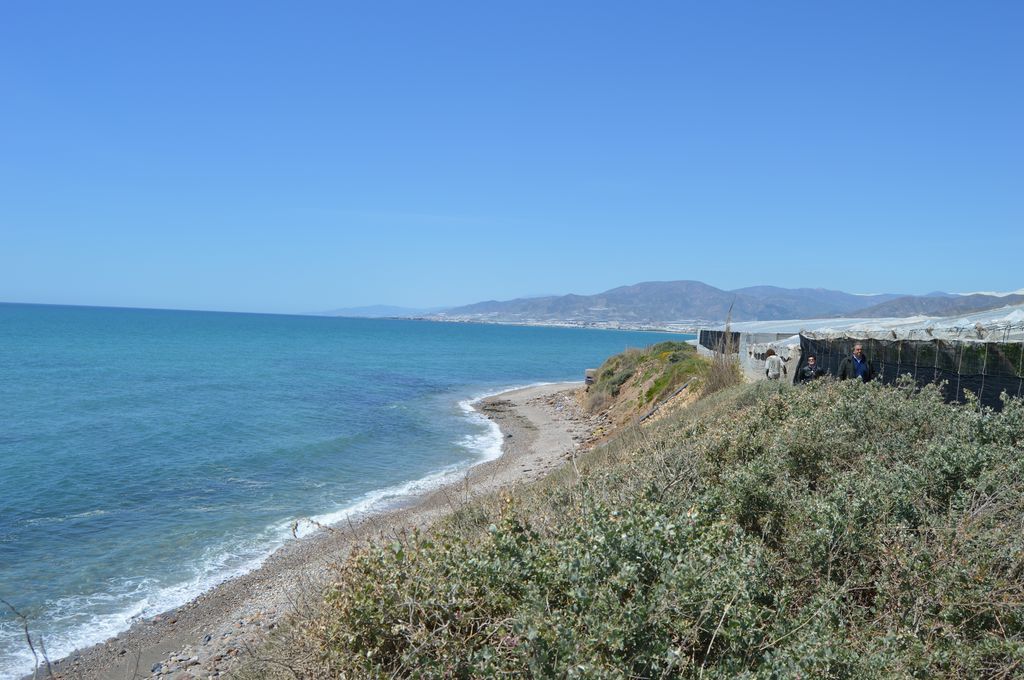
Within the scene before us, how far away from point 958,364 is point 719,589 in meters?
9.33

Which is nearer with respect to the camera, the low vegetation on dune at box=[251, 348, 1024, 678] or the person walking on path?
the low vegetation on dune at box=[251, 348, 1024, 678]

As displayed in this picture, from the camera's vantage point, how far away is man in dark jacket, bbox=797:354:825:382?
52.7ft

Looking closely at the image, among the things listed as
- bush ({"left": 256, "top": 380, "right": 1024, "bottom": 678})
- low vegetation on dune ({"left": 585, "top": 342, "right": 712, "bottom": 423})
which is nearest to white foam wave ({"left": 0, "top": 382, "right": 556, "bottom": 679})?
bush ({"left": 256, "top": 380, "right": 1024, "bottom": 678})

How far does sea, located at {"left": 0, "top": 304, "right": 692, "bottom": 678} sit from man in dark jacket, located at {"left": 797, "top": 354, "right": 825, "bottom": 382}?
420 inches

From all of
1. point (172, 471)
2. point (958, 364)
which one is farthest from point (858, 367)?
point (172, 471)

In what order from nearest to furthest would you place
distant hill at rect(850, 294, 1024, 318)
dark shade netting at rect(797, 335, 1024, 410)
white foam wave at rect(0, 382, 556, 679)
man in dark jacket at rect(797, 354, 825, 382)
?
dark shade netting at rect(797, 335, 1024, 410)
white foam wave at rect(0, 382, 556, 679)
man in dark jacket at rect(797, 354, 825, 382)
distant hill at rect(850, 294, 1024, 318)

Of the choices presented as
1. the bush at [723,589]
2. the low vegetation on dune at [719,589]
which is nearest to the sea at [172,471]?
the low vegetation on dune at [719,589]

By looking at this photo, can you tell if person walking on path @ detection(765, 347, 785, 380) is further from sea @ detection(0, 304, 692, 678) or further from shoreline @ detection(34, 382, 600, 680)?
sea @ detection(0, 304, 692, 678)

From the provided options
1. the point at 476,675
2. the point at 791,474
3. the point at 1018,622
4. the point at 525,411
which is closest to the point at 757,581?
the point at 1018,622

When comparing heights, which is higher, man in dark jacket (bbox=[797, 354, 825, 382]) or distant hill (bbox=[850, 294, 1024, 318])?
distant hill (bbox=[850, 294, 1024, 318])

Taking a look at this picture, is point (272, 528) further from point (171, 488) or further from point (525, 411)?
point (525, 411)

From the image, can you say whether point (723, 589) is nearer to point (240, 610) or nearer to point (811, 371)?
point (240, 610)

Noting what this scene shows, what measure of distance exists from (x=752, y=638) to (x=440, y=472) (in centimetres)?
1952

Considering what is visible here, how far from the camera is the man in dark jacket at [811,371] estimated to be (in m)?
16.1
